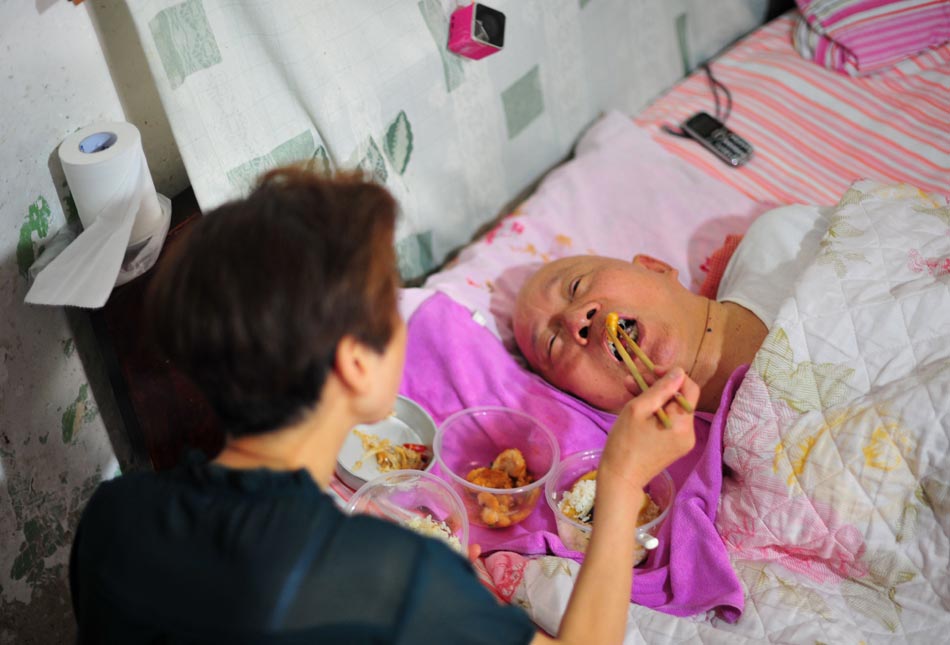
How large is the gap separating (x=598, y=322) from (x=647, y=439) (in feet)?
1.74

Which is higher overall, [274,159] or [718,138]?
[274,159]

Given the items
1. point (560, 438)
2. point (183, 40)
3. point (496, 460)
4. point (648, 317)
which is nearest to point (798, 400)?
point (648, 317)

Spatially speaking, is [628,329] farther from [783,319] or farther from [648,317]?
[783,319]

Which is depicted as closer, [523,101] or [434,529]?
[434,529]

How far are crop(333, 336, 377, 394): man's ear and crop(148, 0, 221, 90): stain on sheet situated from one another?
2.33 ft

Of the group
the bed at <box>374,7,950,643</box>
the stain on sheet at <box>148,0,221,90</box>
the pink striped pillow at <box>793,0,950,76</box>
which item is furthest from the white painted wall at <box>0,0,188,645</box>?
the pink striped pillow at <box>793,0,950,76</box>

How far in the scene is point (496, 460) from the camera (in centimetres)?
167

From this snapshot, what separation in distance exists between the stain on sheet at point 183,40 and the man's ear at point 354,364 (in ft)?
2.33

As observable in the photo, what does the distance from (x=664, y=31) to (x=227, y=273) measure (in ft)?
6.24

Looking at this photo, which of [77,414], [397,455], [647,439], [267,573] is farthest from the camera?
[397,455]

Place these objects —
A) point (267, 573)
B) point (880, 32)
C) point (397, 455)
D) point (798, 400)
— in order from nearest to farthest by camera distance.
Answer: point (267, 573), point (798, 400), point (397, 455), point (880, 32)

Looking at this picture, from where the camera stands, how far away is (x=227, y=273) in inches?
32.6

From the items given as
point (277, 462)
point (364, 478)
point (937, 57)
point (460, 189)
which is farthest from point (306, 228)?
point (937, 57)

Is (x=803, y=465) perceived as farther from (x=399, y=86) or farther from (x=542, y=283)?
(x=399, y=86)
